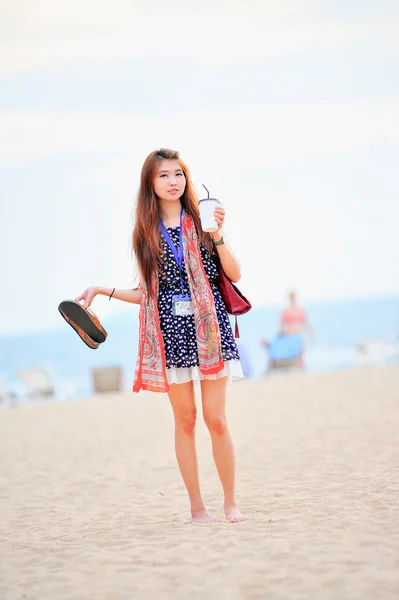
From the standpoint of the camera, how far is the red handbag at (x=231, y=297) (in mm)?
4711

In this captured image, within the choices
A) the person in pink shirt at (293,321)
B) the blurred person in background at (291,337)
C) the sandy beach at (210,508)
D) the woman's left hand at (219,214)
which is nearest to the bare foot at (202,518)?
the sandy beach at (210,508)

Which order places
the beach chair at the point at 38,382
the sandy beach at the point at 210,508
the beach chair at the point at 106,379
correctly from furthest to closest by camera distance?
the beach chair at the point at 38,382, the beach chair at the point at 106,379, the sandy beach at the point at 210,508

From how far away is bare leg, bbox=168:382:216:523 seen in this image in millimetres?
4723

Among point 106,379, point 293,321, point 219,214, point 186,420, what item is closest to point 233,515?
point 186,420

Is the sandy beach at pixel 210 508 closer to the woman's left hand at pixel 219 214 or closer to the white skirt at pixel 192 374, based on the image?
the white skirt at pixel 192 374

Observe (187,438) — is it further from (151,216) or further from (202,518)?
(151,216)

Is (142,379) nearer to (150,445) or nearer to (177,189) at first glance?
(177,189)

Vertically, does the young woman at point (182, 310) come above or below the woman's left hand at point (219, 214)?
below

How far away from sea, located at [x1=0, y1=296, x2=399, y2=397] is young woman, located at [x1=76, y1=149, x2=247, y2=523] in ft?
90.5

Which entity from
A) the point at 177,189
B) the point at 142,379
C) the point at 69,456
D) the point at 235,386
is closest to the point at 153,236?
the point at 177,189

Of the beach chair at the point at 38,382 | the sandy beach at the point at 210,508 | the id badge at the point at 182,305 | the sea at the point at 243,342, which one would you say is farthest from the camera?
the sea at the point at 243,342

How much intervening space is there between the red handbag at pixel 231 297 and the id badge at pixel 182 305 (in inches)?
7.1

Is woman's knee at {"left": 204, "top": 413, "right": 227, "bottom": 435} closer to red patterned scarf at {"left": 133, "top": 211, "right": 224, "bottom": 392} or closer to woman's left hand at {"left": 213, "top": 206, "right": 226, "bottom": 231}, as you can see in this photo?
red patterned scarf at {"left": 133, "top": 211, "right": 224, "bottom": 392}

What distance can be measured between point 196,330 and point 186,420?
460 millimetres
